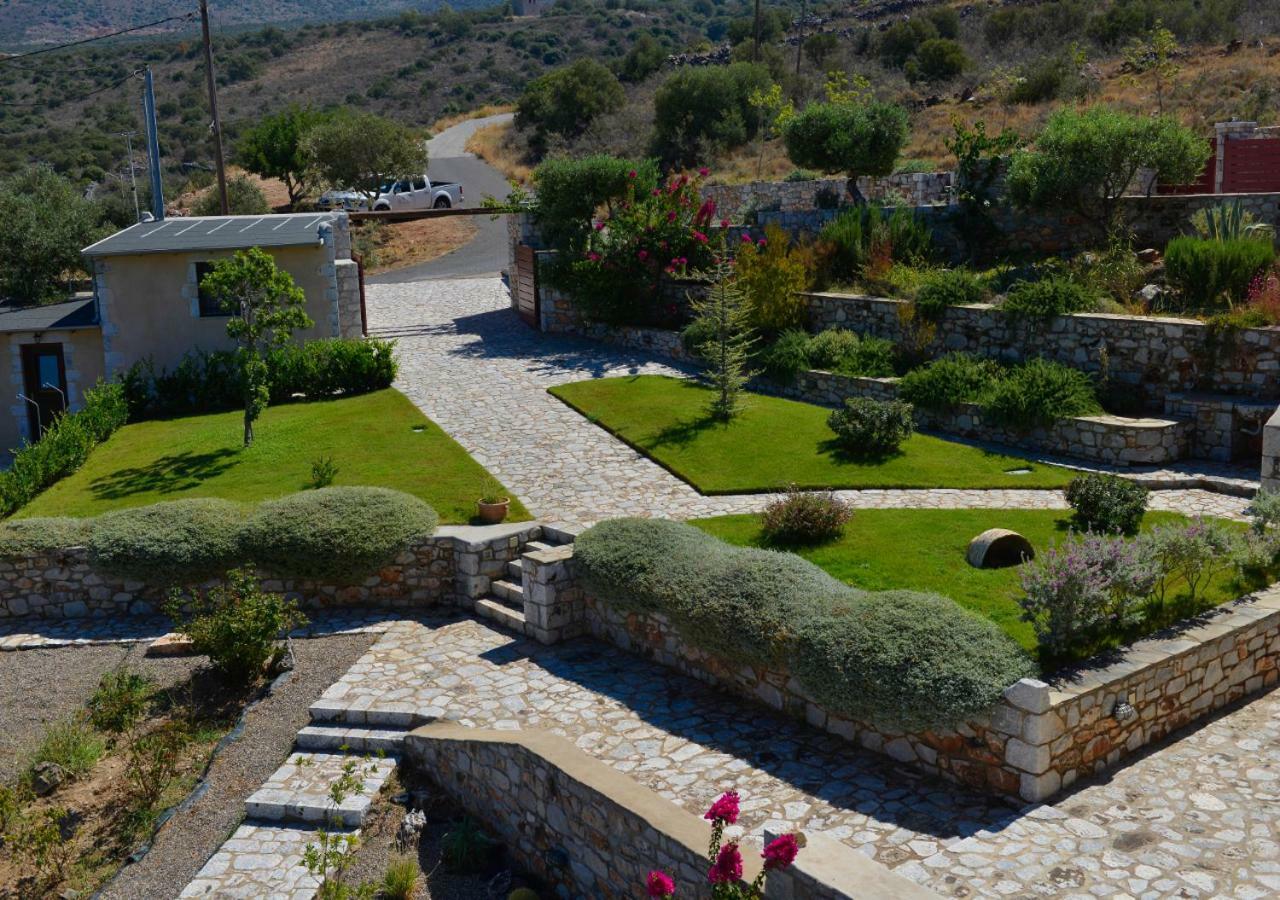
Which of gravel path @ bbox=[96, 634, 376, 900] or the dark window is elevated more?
the dark window

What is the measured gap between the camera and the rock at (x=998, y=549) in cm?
1234

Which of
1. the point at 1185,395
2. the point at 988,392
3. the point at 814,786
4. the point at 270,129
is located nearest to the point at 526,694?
the point at 814,786

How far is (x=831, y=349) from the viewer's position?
20.9 metres

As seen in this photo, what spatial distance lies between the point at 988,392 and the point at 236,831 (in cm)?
1246

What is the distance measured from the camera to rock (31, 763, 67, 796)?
12.2m

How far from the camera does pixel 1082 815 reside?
29.5ft

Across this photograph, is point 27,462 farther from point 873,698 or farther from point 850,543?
point 873,698

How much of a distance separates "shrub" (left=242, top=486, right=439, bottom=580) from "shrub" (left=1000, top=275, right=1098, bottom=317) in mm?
9833

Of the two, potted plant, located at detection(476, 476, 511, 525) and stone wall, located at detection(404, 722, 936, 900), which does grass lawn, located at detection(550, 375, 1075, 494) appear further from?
stone wall, located at detection(404, 722, 936, 900)

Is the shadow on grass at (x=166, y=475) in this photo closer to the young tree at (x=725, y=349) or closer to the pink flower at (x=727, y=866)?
the young tree at (x=725, y=349)

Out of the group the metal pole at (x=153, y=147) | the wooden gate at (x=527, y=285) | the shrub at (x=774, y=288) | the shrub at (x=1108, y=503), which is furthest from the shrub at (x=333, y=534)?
the metal pole at (x=153, y=147)

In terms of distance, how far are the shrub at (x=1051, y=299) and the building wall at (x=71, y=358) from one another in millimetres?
18243

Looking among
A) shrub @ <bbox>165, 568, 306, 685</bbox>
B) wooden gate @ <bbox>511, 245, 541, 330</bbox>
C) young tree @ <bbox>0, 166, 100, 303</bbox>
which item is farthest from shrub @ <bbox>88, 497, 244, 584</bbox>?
young tree @ <bbox>0, 166, 100, 303</bbox>

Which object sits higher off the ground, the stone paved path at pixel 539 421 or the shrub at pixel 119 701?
the stone paved path at pixel 539 421
